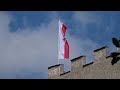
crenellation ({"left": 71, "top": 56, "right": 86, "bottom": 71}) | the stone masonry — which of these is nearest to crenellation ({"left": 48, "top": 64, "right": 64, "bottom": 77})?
the stone masonry

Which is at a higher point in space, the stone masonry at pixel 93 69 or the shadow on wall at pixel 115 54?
the stone masonry at pixel 93 69

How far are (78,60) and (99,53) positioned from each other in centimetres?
206

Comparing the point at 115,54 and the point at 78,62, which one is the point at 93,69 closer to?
the point at 78,62

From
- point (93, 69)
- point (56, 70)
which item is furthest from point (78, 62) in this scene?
point (93, 69)

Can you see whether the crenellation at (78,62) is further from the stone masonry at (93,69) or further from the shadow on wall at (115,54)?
the shadow on wall at (115,54)

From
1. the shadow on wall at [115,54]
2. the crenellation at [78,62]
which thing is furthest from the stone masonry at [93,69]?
the shadow on wall at [115,54]

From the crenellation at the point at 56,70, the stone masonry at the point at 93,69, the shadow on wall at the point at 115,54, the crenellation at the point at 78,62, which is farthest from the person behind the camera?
the crenellation at the point at 56,70

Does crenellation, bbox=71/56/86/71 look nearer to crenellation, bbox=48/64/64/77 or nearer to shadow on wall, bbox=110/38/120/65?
crenellation, bbox=48/64/64/77

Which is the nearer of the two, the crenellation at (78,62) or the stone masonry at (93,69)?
the stone masonry at (93,69)

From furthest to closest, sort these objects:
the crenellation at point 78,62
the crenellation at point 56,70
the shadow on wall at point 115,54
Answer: the crenellation at point 56,70 → the crenellation at point 78,62 → the shadow on wall at point 115,54
